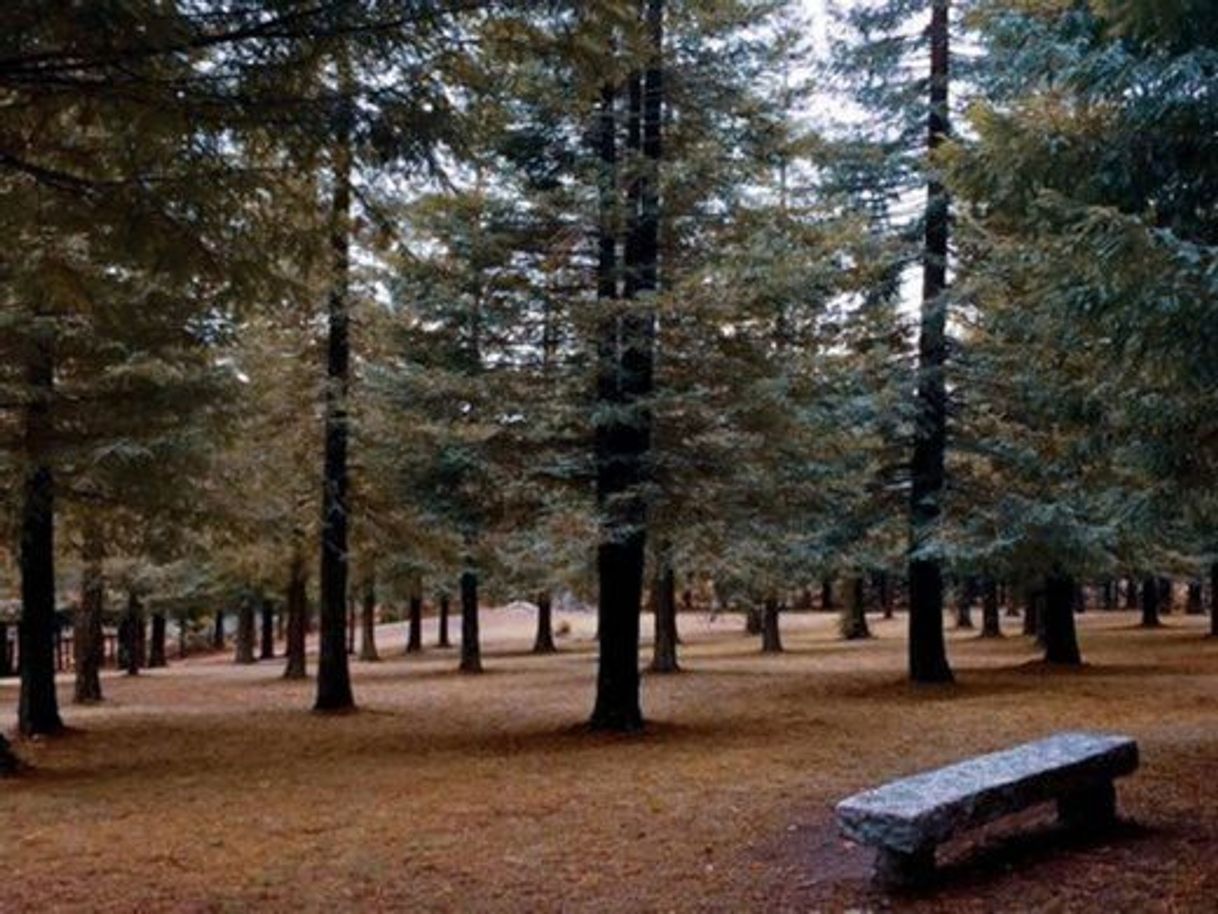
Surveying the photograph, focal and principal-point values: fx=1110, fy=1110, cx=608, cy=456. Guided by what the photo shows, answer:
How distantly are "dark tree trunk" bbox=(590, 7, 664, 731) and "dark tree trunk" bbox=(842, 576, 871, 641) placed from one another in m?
18.2

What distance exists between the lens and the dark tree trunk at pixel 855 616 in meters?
29.2

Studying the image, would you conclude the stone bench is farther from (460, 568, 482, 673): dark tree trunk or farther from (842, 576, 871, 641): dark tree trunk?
(842, 576, 871, 641): dark tree trunk

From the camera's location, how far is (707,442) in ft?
37.3

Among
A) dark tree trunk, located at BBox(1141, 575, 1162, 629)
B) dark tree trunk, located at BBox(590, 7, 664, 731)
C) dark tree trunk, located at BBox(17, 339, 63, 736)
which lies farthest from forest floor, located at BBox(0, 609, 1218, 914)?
dark tree trunk, located at BBox(1141, 575, 1162, 629)

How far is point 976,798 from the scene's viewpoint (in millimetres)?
5336

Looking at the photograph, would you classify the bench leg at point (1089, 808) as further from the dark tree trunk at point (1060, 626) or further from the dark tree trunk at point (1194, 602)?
the dark tree trunk at point (1194, 602)

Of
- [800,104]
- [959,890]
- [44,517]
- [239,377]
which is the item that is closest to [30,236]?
[959,890]

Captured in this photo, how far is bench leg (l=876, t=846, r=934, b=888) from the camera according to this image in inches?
207

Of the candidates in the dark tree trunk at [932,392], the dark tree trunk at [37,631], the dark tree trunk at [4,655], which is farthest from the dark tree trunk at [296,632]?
the dark tree trunk at [932,392]

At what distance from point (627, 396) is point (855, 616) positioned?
19998mm

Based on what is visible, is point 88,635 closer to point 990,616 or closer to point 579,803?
point 579,803

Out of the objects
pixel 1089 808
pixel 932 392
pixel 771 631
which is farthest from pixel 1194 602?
pixel 1089 808

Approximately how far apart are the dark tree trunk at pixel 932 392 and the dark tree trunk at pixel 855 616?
13.5m

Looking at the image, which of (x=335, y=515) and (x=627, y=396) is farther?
(x=335, y=515)
